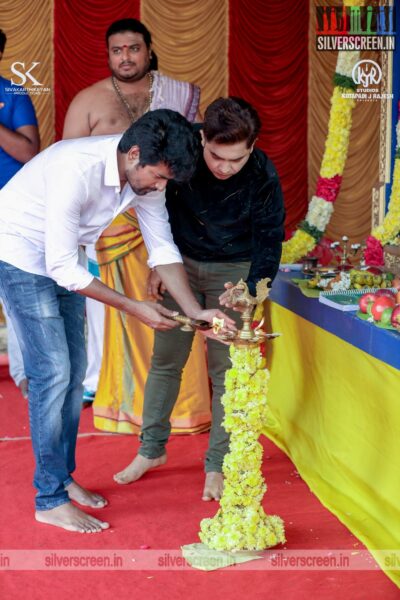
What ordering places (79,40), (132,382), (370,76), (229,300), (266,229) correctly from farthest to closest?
(79,40) → (370,76) → (132,382) → (266,229) → (229,300)

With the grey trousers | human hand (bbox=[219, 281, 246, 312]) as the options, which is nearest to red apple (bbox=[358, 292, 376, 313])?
the grey trousers

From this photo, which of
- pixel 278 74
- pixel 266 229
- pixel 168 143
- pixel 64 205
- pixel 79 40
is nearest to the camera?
pixel 168 143

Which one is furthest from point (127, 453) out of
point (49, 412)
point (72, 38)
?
point (72, 38)

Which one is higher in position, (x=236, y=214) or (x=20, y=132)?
(x=20, y=132)

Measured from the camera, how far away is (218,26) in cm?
830

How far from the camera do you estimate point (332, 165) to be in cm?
450

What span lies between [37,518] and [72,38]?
20.6 feet

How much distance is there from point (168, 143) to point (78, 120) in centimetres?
130

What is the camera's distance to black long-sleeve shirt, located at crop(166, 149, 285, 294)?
110 inches

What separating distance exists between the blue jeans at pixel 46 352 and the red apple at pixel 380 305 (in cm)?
97

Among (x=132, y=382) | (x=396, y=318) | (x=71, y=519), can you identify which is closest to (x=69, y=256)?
(x=71, y=519)

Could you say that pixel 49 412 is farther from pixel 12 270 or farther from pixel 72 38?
pixel 72 38

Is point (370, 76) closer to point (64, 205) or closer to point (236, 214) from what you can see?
point (236, 214)

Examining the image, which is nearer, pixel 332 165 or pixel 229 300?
pixel 229 300
